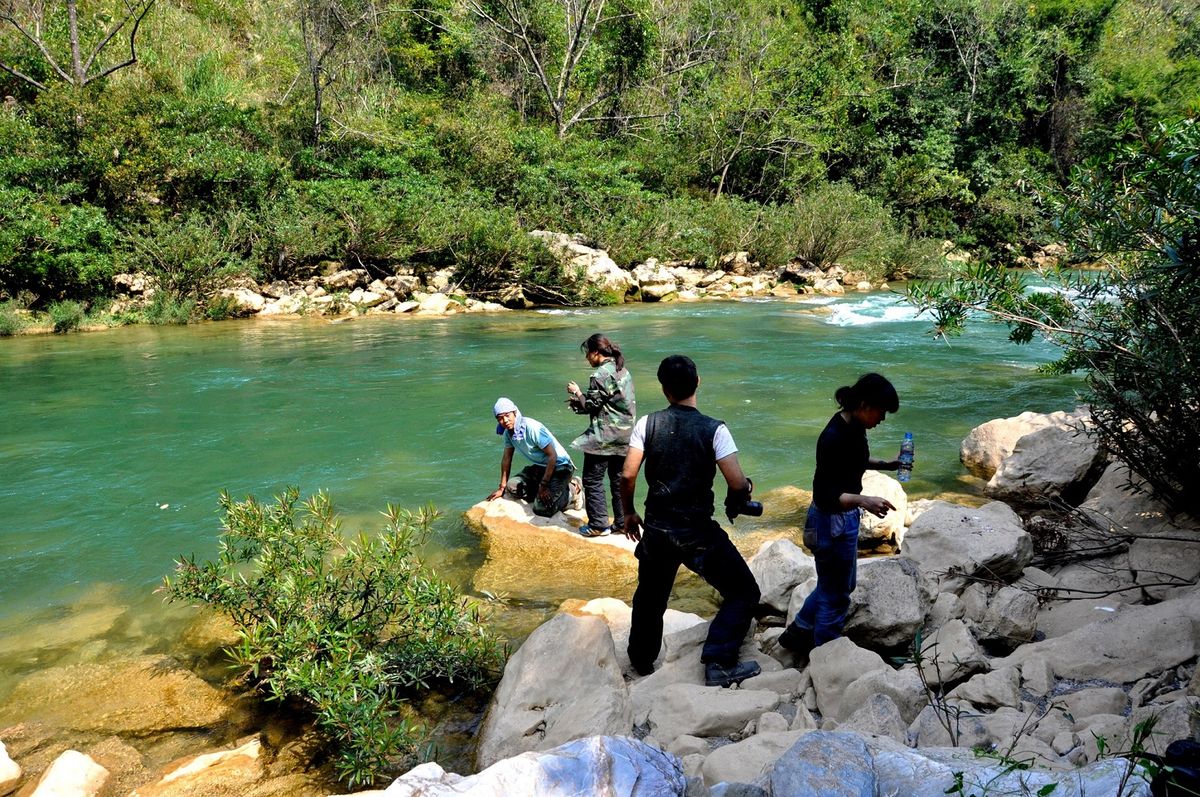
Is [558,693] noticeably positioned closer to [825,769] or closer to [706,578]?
[706,578]

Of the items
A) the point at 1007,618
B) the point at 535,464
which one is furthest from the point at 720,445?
the point at 535,464

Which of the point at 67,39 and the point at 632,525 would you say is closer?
the point at 632,525

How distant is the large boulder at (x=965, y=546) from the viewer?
15.9 ft

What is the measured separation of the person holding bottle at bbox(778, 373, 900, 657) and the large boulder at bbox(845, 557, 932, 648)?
0.12 metres

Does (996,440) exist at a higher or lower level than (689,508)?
lower

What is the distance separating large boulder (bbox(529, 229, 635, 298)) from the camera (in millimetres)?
22766

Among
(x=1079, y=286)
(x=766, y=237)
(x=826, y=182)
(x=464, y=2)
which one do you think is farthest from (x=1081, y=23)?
(x=1079, y=286)

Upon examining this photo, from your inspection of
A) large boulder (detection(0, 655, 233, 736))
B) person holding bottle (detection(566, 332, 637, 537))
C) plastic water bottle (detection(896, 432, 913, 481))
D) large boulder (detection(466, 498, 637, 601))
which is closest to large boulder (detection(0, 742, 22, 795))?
large boulder (detection(0, 655, 233, 736))

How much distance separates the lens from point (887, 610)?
13.9ft

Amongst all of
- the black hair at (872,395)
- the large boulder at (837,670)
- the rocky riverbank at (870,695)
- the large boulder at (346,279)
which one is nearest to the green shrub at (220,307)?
the large boulder at (346,279)

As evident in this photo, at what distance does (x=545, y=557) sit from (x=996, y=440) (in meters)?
4.78

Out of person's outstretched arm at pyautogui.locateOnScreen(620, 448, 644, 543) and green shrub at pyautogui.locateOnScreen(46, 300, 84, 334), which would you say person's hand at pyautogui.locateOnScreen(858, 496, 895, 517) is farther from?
green shrub at pyautogui.locateOnScreen(46, 300, 84, 334)

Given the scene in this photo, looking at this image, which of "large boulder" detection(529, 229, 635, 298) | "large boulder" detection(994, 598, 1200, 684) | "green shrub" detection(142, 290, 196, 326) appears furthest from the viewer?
"large boulder" detection(529, 229, 635, 298)

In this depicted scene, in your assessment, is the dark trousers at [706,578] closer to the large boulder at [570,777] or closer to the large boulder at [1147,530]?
the large boulder at [570,777]
